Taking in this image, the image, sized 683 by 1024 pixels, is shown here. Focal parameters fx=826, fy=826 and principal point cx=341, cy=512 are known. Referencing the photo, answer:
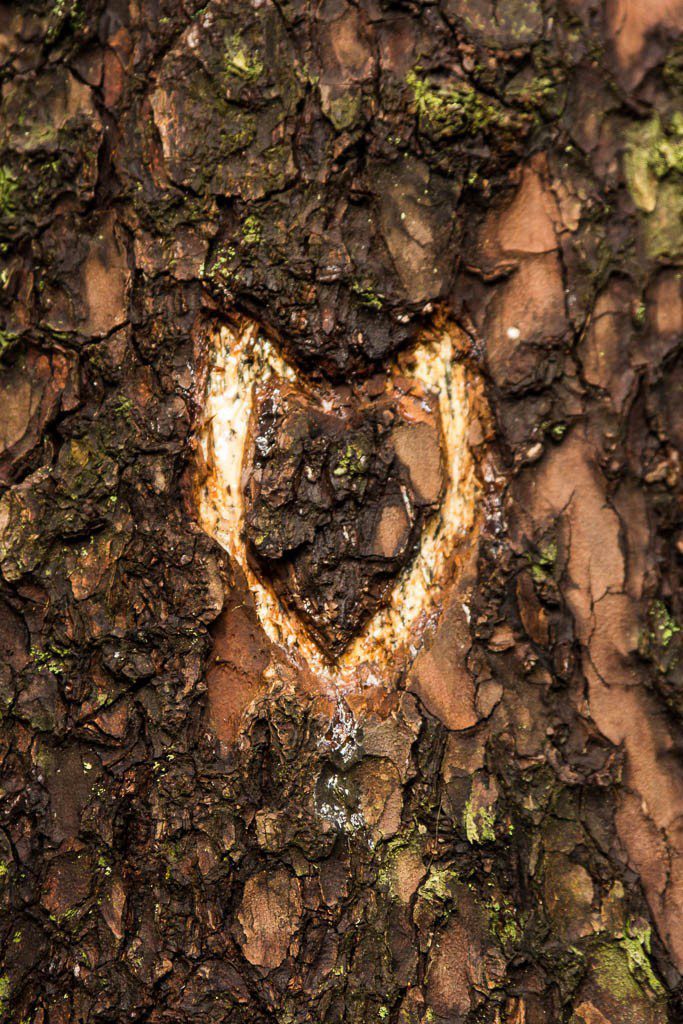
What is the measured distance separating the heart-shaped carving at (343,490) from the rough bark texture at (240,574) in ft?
0.28

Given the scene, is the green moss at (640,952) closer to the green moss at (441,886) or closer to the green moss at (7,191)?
the green moss at (441,886)

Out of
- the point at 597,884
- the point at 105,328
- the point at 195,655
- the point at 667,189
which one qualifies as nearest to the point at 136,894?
the point at 195,655

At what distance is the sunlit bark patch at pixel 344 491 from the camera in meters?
1.40

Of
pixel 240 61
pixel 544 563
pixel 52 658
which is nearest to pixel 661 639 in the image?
pixel 544 563

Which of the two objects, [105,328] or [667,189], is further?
[105,328]

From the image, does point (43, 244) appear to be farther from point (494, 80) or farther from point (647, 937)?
point (647, 937)

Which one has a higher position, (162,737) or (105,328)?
(105,328)

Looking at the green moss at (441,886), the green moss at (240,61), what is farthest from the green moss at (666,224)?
the green moss at (441,886)

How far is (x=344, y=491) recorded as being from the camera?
1389 millimetres

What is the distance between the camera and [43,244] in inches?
56.9

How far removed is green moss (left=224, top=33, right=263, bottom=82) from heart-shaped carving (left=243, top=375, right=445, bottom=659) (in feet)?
1.70

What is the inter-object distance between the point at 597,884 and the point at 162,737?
2.50 ft

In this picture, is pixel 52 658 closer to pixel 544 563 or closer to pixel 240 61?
pixel 544 563

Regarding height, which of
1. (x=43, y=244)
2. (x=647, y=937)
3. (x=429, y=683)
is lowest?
(x=647, y=937)
